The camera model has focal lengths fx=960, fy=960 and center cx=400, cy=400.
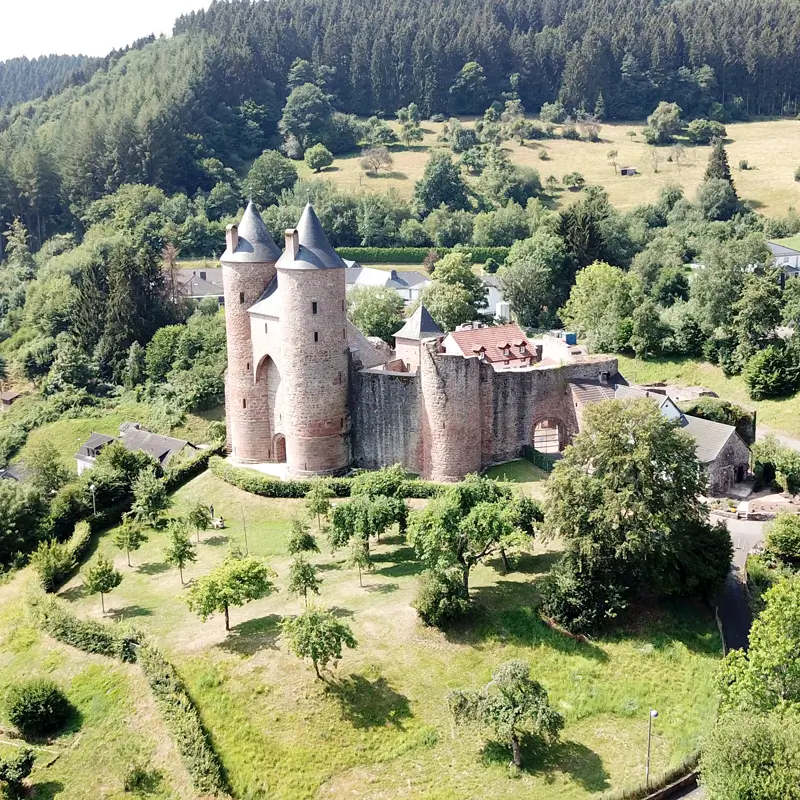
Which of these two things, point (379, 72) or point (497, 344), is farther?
point (379, 72)

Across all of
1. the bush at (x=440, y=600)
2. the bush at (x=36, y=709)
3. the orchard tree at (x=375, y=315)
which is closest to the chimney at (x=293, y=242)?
the bush at (x=440, y=600)

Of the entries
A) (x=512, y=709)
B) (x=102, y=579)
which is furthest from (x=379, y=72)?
(x=512, y=709)

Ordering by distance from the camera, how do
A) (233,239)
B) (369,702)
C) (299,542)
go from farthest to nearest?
(233,239) → (299,542) → (369,702)

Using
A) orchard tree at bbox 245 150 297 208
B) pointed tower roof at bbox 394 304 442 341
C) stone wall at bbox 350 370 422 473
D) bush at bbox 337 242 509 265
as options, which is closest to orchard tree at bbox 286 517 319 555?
stone wall at bbox 350 370 422 473

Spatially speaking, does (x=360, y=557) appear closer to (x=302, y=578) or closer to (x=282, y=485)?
(x=302, y=578)

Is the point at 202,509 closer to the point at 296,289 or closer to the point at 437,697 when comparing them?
the point at 296,289

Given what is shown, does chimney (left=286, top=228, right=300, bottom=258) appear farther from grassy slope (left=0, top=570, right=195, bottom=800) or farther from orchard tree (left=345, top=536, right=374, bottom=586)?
grassy slope (left=0, top=570, right=195, bottom=800)

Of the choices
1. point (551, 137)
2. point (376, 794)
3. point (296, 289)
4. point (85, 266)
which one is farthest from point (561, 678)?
point (551, 137)
